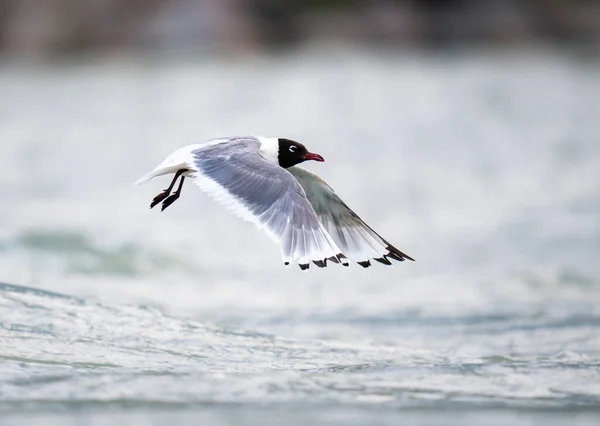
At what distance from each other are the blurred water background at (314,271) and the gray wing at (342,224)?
65 centimetres

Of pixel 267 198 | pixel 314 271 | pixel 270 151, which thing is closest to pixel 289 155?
pixel 270 151

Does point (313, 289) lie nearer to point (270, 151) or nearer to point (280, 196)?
point (270, 151)

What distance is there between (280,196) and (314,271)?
14.2ft

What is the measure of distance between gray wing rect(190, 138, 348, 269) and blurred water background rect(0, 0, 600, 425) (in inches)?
27.6

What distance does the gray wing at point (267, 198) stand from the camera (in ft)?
22.3

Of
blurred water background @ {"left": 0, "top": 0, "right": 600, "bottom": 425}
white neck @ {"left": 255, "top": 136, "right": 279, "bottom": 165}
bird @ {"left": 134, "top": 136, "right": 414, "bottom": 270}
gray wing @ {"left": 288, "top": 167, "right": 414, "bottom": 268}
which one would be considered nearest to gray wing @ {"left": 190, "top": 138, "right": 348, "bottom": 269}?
bird @ {"left": 134, "top": 136, "right": 414, "bottom": 270}

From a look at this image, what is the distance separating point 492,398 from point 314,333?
8.04 ft

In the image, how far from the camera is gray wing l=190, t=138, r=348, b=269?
267 inches

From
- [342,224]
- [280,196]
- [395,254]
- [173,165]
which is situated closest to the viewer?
[280,196]

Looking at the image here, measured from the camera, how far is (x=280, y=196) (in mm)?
7031

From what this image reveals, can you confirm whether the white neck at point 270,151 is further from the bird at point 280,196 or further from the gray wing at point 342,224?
the gray wing at point 342,224

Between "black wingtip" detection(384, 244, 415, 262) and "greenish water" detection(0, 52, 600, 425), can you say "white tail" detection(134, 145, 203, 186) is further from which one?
"black wingtip" detection(384, 244, 415, 262)

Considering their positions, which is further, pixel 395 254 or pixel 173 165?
pixel 395 254

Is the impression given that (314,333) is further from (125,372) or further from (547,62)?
(547,62)
